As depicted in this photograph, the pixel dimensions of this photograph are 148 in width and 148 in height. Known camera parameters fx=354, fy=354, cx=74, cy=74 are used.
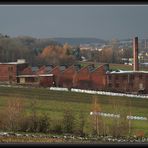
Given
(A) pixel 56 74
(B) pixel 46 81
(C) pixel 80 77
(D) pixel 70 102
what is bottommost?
(D) pixel 70 102

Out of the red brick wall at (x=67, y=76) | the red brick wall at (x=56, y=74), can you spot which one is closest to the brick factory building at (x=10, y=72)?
the red brick wall at (x=56, y=74)

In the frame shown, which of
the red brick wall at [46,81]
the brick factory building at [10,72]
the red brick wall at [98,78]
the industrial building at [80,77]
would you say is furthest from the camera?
the brick factory building at [10,72]

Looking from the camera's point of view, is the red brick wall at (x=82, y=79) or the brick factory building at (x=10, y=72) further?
the brick factory building at (x=10, y=72)

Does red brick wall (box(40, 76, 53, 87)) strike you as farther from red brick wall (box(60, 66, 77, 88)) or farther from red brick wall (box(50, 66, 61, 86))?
red brick wall (box(60, 66, 77, 88))

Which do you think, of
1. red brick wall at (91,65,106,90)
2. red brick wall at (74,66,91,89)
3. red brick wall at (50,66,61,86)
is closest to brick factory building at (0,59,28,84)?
red brick wall at (50,66,61,86)

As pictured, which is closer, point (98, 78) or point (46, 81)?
point (98, 78)

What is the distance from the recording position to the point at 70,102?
626 inches

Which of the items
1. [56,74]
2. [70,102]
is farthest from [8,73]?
[70,102]

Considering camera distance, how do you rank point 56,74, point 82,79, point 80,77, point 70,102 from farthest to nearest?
point 56,74
point 80,77
point 82,79
point 70,102

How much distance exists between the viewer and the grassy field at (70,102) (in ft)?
43.5

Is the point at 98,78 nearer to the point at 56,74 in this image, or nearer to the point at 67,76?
the point at 67,76

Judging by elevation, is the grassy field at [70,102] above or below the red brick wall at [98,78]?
below

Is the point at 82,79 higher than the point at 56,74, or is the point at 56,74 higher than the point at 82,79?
the point at 56,74

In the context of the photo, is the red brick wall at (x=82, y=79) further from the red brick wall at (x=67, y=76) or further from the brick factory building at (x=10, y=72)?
the brick factory building at (x=10, y=72)
